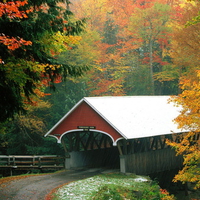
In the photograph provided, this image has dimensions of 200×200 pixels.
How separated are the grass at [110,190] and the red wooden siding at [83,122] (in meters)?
2.68

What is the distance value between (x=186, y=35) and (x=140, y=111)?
8246 millimetres

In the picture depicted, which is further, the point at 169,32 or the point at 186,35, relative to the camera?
the point at 169,32

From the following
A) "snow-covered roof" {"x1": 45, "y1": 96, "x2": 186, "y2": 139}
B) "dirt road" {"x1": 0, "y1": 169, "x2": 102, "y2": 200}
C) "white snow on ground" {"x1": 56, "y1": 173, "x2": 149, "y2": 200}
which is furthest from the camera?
"snow-covered roof" {"x1": 45, "y1": 96, "x2": 186, "y2": 139}

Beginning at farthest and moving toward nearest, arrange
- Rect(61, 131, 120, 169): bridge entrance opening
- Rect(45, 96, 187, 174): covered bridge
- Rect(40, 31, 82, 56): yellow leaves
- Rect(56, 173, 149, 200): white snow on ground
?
Rect(61, 131, 120, 169): bridge entrance opening → Rect(45, 96, 187, 174): covered bridge → Rect(56, 173, 149, 200): white snow on ground → Rect(40, 31, 82, 56): yellow leaves

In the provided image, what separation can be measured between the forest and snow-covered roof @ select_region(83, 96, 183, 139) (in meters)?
2.33

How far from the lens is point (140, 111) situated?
2117 centimetres

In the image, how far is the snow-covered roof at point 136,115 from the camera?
18172 mm

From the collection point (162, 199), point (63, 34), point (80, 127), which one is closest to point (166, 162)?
point (80, 127)

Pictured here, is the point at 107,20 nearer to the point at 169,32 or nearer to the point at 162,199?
the point at 169,32

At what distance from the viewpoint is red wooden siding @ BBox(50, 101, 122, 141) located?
60.4 ft

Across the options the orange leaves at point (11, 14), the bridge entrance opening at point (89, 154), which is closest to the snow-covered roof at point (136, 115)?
the bridge entrance opening at point (89, 154)

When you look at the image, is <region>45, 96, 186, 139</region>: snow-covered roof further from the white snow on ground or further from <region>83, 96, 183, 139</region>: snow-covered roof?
the white snow on ground

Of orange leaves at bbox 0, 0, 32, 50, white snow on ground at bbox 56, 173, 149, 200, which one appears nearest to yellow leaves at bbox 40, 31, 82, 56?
orange leaves at bbox 0, 0, 32, 50

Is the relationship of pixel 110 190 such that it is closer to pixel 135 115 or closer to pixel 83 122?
pixel 83 122
